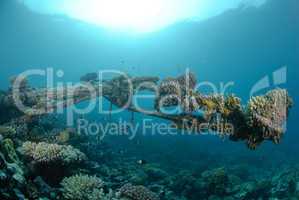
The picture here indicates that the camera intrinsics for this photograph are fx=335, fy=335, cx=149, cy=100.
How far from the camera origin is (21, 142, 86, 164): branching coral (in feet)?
31.0

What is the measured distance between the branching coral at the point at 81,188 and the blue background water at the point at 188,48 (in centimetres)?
1600

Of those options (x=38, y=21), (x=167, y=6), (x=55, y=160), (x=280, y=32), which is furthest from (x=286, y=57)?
(x=55, y=160)

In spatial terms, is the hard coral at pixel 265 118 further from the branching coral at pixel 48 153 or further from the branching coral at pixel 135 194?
the branching coral at pixel 48 153

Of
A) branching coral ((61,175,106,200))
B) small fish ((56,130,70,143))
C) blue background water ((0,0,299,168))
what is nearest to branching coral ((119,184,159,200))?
branching coral ((61,175,106,200))

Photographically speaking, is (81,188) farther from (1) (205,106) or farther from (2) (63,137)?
(2) (63,137)

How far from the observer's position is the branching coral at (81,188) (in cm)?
868

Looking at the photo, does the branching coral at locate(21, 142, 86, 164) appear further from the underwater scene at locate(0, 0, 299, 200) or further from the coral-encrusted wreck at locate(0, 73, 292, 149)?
the coral-encrusted wreck at locate(0, 73, 292, 149)

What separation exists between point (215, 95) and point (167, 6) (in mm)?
36301

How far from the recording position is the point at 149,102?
112500 mm

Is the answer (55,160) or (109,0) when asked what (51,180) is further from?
(109,0)

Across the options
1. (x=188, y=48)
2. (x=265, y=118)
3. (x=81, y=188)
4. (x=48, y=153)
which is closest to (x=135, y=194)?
(x=81, y=188)

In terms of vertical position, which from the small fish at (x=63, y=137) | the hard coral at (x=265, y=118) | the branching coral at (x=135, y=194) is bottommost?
the branching coral at (x=135, y=194)

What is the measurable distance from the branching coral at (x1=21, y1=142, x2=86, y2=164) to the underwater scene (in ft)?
0.12

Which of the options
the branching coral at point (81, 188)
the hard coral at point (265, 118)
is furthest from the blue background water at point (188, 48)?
the hard coral at point (265, 118)
